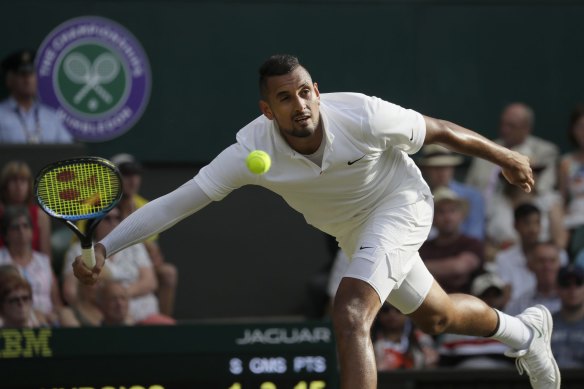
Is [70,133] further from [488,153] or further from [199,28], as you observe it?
[488,153]

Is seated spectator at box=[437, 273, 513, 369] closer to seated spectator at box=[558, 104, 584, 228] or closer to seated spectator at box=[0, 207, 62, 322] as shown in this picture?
seated spectator at box=[558, 104, 584, 228]

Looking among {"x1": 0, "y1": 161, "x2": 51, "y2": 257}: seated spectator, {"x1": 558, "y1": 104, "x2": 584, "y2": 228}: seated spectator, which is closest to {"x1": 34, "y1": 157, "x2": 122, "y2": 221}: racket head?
{"x1": 0, "y1": 161, "x2": 51, "y2": 257}: seated spectator

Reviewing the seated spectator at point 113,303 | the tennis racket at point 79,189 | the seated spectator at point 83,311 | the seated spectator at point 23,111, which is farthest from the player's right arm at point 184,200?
the seated spectator at point 23,111

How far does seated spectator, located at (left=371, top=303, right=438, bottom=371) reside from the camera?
8469mm

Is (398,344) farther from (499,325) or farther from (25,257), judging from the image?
(25,257)

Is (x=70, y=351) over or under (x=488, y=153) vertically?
under

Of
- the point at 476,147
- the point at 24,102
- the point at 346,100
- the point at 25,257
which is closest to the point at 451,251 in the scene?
the point at 25,257

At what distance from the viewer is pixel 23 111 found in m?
9.30

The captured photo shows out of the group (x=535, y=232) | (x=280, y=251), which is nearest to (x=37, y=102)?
(x=280, y=251)

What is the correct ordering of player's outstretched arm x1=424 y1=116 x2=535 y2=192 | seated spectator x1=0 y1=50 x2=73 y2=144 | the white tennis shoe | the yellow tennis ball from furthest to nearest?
1. seated spectator x1=0 y1=50 x2=73 y2=144
2. the white tennis shoe
3. player's outstretched arm x1=424 y1=116 x2=535 y2=192
4. the yellow tennis ball

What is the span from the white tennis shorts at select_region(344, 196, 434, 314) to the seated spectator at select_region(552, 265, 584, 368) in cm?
260

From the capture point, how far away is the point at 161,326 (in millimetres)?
6902

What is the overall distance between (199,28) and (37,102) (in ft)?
5.44

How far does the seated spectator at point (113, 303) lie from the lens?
27.6 ft
